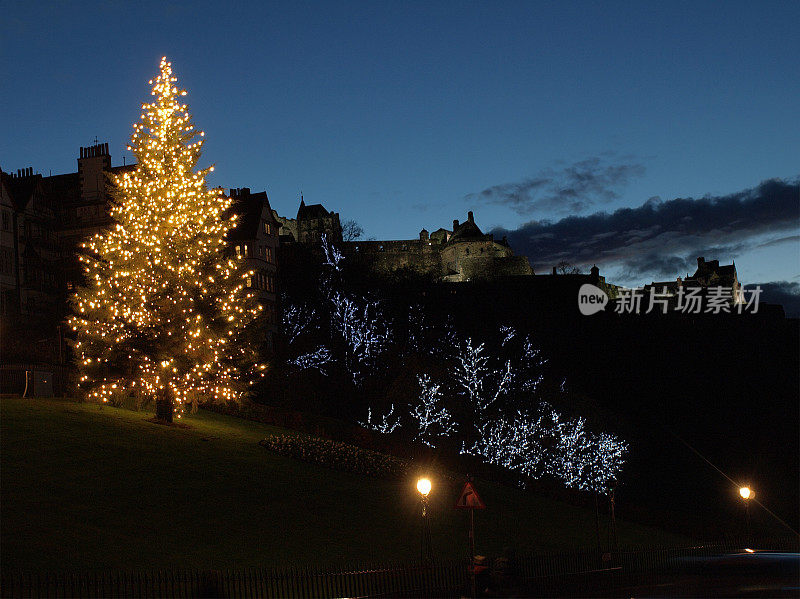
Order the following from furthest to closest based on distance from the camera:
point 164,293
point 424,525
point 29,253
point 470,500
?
point 29,253, point 164,293, point 424,525, point 470,500

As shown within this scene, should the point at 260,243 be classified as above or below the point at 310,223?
below

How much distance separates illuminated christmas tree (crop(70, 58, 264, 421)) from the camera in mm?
→ 38250

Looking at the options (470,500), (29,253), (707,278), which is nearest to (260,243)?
(29,253)

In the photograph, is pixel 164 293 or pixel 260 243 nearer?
pixel 164 293

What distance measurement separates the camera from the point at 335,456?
39.7m

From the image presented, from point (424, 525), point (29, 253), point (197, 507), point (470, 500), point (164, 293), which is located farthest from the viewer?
point (29, 253)

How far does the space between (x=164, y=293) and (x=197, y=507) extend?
1368 cm

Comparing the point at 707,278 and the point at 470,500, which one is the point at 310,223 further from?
the point at 470,500

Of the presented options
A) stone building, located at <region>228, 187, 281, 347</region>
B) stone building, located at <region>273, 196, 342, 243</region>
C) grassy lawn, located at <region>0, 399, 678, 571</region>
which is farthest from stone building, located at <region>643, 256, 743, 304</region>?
grassy lawn, located at <region>0, 399, 678, 571</region>

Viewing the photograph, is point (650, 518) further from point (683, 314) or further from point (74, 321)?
point (683, 314)

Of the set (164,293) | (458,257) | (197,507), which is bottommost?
(197,507)

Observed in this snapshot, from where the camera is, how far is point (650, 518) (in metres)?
44.8

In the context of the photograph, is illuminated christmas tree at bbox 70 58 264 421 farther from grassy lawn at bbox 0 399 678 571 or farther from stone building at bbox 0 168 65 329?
stone building at bbox 0 168 65 329

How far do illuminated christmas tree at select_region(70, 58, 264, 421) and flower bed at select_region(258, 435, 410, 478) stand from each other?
3.28 metres
